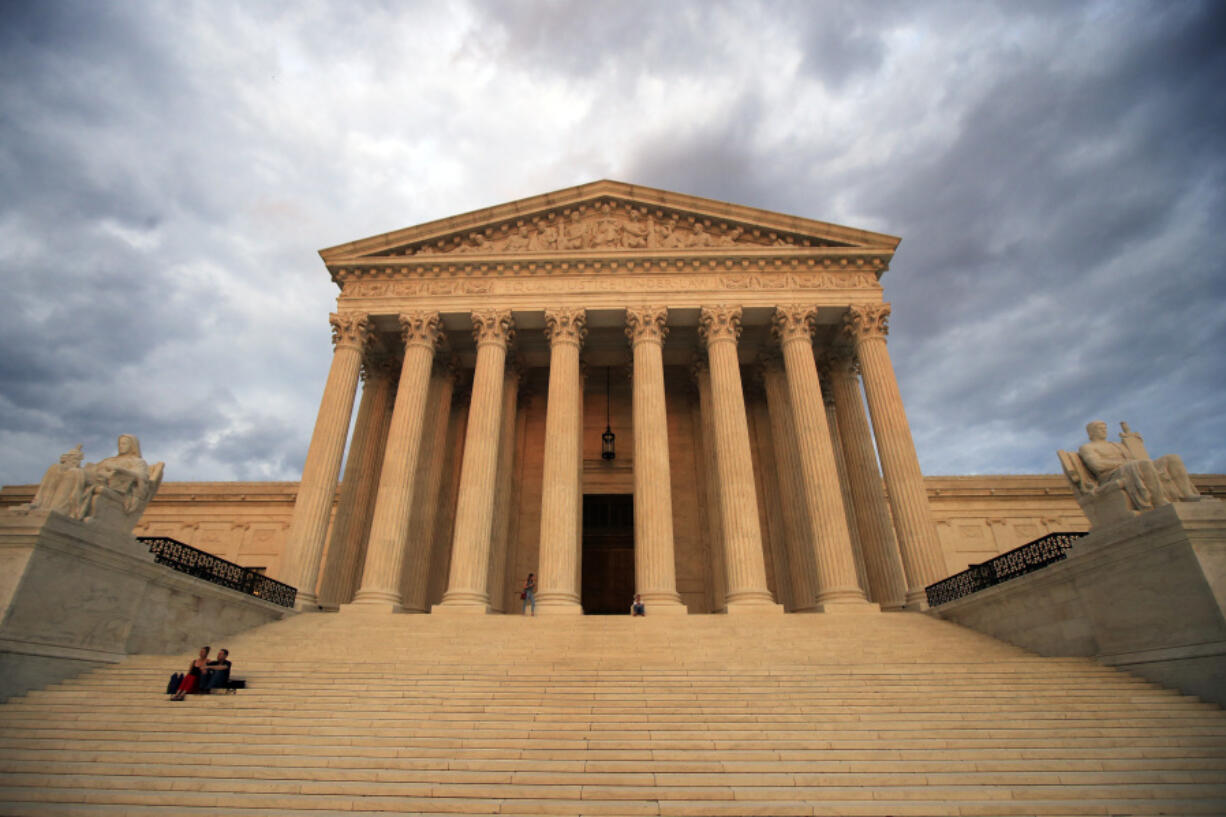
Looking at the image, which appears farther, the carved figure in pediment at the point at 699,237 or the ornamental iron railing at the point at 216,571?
the carved figure in pediment at the point at 699,237

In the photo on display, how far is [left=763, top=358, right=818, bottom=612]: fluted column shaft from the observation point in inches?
853

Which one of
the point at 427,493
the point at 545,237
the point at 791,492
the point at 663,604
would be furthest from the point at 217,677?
the point at 791,492

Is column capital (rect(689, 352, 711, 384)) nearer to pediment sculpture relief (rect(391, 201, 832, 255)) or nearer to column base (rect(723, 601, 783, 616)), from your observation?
pediment sculpture relief (rect(391, 201, 832, 255))

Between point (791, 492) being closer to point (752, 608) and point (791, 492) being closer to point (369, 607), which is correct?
point (752, 608)

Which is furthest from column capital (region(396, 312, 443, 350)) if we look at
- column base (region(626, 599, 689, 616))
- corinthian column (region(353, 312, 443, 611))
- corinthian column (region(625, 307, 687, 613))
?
column base (region(626, 599, 689, 616))

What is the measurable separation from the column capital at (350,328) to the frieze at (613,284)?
100cm

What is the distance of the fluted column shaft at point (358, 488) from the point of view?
68.6 ft

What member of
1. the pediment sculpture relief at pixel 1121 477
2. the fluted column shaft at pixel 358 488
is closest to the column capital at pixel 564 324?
the fluted column shaft at pixel 358 488

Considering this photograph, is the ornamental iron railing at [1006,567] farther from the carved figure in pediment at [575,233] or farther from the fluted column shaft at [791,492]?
the carved figure in pediment at [575,233]

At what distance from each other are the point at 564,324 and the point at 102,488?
13895mm

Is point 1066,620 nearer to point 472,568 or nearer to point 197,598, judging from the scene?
point 472,568

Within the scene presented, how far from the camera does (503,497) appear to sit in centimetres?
2275

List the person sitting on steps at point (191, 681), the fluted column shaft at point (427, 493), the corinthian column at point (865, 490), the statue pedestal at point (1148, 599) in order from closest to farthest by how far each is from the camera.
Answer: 1. the statue pedestal at point (1148, 599)
2. the person sitting on steps at point (191, 681)
3. the corinthian column at point (865, 490)
4. the fluted column shaft at point (427, 493)

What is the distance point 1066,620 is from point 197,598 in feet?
61.2
